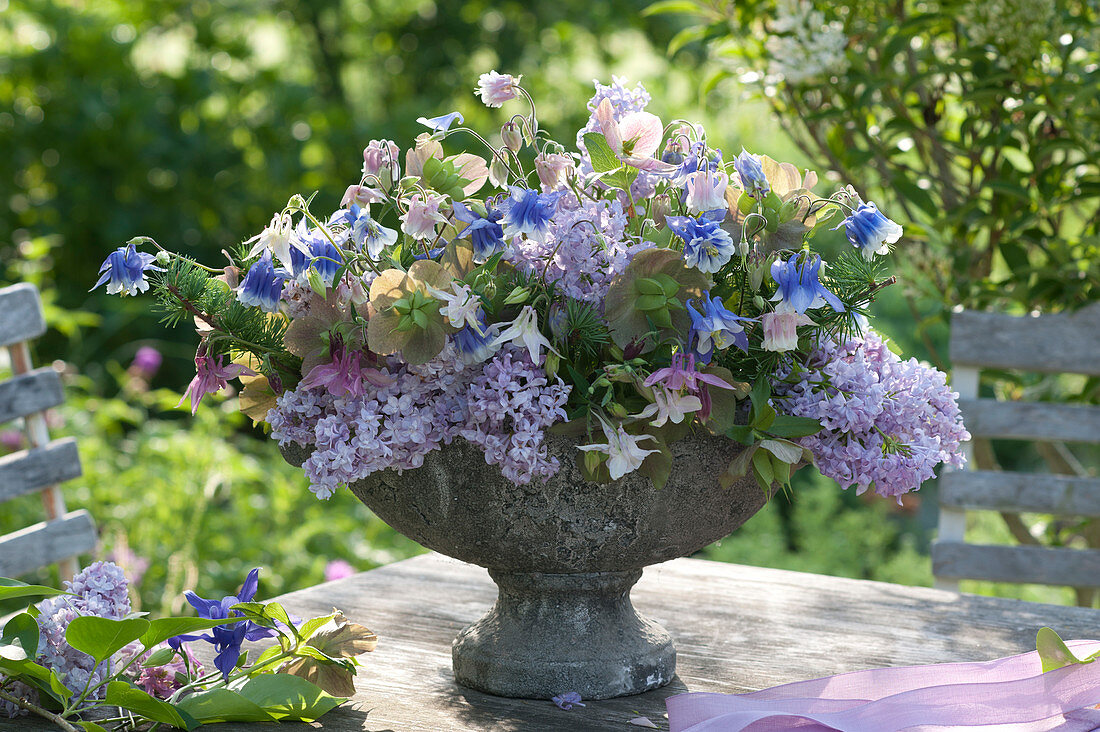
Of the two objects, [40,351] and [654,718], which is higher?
[40,351]

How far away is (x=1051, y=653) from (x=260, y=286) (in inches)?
25.4

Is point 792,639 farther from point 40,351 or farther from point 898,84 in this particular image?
point 40,351

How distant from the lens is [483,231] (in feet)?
2.44

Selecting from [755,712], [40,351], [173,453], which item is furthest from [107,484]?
[755,712]

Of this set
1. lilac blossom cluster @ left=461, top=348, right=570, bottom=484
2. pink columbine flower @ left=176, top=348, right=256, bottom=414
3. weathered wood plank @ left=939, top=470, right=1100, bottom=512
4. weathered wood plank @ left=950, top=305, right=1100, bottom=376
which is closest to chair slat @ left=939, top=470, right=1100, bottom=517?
weathered wood plank @ left=939, top=470, right=1100, bottom=512

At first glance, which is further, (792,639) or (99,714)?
(792,639)

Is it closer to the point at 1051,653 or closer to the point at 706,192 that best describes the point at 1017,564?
the point at 1051,653

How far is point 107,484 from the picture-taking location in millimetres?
2352

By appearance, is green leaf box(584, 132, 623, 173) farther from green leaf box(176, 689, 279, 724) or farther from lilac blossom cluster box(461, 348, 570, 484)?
green leaf box(176, 689, 279, 724)

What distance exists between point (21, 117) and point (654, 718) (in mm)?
3635

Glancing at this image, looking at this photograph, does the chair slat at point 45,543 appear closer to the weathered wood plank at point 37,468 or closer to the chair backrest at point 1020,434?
the weathered wood plank at point 37,468

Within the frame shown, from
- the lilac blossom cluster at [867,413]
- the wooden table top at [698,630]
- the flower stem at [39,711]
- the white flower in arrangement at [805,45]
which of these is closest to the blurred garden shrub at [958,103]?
the white flower in arrangement at [805,45]

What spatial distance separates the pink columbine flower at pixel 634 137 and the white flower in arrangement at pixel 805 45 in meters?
1.04

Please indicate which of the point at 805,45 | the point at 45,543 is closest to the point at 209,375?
the point at 45,543
